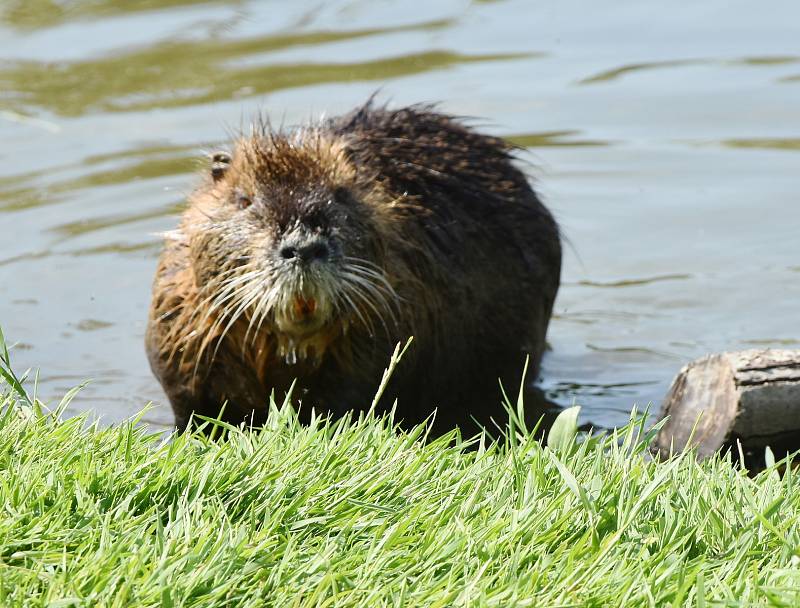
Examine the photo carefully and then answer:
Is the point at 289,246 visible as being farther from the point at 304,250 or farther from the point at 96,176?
the point at 96,176

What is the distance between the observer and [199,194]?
4.78 metres

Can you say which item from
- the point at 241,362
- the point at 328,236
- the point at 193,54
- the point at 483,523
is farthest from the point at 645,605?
the point at 193,54

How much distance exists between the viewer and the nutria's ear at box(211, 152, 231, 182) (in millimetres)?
4707

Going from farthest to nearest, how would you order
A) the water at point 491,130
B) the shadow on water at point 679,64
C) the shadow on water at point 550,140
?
the shadow on water at point 679,64, the shadow on water at point 550,140, the water at point 491,130

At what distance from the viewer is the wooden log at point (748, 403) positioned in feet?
13.0

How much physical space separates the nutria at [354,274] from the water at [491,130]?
452 mm

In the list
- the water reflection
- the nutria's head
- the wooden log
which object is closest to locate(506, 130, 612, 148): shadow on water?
the water reflection

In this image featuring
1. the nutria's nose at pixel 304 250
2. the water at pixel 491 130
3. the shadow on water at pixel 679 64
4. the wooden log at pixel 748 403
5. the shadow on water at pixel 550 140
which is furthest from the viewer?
the shadow on water at pixel 679 64

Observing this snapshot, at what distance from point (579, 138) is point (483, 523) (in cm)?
551

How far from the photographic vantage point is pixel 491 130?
8.23 meters

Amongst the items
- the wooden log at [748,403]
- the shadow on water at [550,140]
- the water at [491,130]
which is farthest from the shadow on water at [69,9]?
the wooden log at [748,403]

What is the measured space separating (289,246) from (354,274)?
12.4 inches

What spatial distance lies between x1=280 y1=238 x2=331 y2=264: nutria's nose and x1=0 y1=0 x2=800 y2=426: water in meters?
1.25

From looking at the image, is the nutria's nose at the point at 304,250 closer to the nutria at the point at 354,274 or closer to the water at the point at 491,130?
the nutria at the point at 354,274
